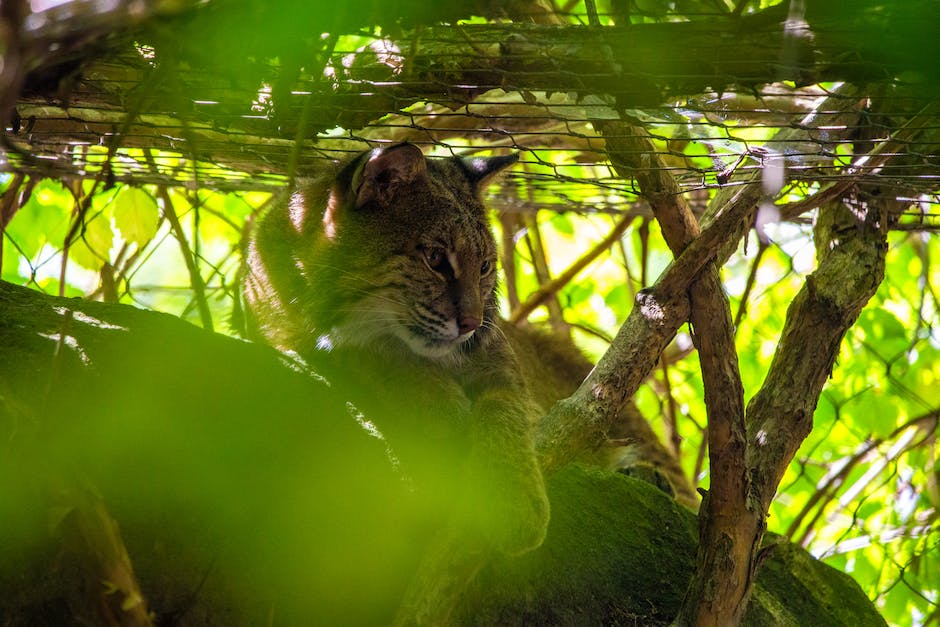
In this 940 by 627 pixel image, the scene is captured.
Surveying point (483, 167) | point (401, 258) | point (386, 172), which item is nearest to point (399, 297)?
point (401, 258)

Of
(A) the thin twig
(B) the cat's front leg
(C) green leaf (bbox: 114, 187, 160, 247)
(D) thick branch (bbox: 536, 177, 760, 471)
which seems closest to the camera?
(B) the cat's front leg

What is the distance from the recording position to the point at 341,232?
7.66 ft

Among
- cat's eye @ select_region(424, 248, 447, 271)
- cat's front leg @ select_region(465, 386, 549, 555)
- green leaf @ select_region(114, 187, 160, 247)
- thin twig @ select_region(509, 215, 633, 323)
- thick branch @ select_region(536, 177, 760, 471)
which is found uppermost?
thin twig @ select_region(509, 215, 633, 323)

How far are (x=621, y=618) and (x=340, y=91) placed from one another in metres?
1.29

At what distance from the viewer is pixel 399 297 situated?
2311 mm

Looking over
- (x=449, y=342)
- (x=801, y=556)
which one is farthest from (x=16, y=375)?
(x=801, y=556)

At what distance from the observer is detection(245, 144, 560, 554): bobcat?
2131 millimetres

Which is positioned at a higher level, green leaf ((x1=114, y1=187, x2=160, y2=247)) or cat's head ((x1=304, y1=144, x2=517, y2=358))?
green leaf ((x1=114, y1=187, x2=160, y2=247))

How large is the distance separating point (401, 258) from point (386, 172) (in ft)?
0.74

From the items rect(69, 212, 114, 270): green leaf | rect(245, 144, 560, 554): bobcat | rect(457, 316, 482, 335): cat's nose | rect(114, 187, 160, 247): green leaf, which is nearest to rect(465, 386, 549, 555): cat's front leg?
rect(245, 144, 560, 554): bobcat

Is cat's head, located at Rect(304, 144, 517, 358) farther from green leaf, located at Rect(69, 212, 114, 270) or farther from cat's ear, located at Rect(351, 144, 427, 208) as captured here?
green leaf, located at Rect(69, 212, 114, 270)

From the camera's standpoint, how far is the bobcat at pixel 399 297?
213cm

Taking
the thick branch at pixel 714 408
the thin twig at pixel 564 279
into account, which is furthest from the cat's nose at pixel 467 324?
the thin twig at pixel 564 279

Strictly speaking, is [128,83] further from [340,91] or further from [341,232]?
[341,232]
